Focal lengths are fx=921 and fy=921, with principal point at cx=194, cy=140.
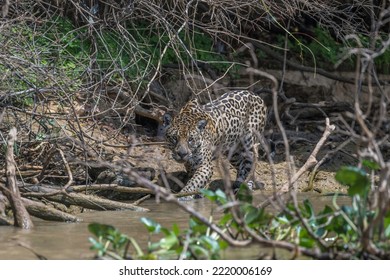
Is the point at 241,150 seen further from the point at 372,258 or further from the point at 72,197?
the point at 372,258

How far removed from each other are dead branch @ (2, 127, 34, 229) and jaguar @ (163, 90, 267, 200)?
3073mm

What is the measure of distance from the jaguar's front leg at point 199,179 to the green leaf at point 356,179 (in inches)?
210

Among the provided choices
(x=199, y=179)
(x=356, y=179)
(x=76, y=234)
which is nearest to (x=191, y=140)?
(x=199, y=179)

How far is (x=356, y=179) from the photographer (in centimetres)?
529

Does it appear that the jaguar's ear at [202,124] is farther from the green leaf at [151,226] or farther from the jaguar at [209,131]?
the green leaf at [151,226]

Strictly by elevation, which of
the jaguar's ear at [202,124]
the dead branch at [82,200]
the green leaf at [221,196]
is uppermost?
the green leaf at [221,196]

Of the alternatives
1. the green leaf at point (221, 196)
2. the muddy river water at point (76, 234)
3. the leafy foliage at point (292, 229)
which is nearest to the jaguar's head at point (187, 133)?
the muddy river water at point (76, 234)

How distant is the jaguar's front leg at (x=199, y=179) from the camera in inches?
423

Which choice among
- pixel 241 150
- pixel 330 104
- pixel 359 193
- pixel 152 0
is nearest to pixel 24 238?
pixel 359 193

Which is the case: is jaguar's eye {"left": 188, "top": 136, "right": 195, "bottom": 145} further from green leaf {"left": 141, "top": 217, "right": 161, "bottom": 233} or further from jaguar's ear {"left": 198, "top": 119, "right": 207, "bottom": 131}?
green leaf {"left": 141, "top": 217, "right": 161, "bottom": 233}

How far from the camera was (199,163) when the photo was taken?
36.8 ft

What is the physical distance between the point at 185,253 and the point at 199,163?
582cm

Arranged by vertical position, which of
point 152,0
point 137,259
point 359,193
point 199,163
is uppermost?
point 152,0

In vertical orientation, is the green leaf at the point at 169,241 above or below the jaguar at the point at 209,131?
above
